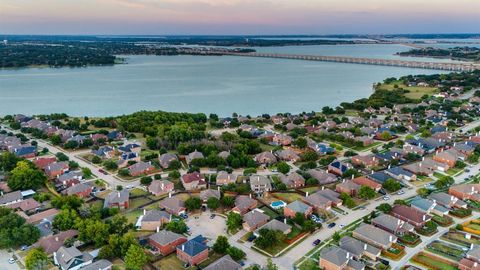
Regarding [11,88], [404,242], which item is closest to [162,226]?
[404,242]

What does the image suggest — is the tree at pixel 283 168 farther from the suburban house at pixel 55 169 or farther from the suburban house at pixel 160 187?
the suburban house at pixel 55 169

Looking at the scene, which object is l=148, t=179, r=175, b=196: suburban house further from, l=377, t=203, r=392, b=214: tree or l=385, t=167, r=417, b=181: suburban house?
l=385, t=167, r=417, b=181: suburban house

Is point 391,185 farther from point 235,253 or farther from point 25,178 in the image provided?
point 25,178

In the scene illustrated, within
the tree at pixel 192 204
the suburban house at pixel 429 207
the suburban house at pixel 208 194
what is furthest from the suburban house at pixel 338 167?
the tree at pixel 192 204

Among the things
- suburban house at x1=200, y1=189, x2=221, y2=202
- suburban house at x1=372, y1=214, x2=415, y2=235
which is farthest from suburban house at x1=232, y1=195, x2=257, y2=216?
suburban house at x1=372, y1=214, x2=415, y2=235

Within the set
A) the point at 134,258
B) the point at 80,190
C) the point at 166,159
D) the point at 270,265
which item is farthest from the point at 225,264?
the point at 166,159

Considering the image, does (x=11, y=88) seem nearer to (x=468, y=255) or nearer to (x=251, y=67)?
(x=251, y=67)
